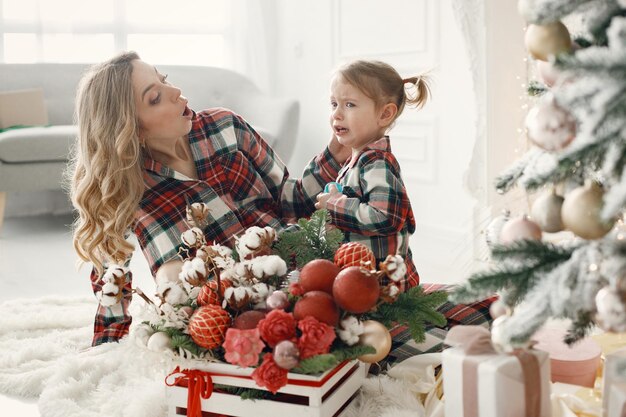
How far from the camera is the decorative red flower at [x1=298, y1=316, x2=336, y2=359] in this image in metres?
1.14

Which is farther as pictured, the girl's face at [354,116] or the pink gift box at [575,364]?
the girl's face at [354,116]

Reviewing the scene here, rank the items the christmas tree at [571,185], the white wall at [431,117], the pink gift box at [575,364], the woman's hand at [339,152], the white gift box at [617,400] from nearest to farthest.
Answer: the christmas tree at [571,185], the white gift box at [617,400], the pink gift box at [575,364], the woman's hand at [339,152], the white wall at [431,117]

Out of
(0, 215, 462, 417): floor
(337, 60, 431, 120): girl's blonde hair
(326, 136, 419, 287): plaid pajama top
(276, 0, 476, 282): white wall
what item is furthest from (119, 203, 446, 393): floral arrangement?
(276, 0, 476, 282): white wall

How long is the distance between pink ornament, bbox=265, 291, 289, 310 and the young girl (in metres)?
0.48

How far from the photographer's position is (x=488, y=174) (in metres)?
2.84

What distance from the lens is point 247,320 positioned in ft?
3.99

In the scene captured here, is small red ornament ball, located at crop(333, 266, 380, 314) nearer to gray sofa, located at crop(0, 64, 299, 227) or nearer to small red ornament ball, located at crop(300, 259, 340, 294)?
small red ornament ball, located at crop(300, 259, 340, 294)

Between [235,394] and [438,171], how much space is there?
246 cm

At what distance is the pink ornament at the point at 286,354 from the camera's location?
111cm

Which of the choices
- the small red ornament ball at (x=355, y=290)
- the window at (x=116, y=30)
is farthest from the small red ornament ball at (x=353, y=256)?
the window at (x=116, y=30)

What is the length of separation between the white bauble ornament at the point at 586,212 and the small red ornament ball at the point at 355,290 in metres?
0.42

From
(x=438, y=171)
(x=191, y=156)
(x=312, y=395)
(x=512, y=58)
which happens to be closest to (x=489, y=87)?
(x=512, y=58)

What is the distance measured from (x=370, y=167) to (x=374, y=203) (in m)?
0.09

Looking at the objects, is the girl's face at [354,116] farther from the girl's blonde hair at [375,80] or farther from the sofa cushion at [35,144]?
the sofa cushion at [35,144]
